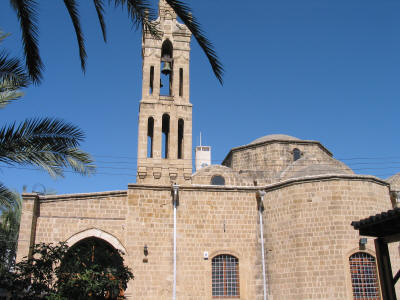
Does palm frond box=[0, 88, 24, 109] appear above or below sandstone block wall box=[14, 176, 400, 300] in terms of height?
above

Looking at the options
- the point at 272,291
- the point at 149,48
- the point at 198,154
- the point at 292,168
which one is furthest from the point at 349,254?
the point at 198,154

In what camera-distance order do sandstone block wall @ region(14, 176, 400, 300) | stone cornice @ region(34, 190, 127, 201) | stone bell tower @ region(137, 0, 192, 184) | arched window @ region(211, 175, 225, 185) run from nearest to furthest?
sandstone block wall @ region(14, 176, 400, 300), stone cornice @ region(34, 190, 127, 201), stone bell tower @ region(137, 0, 192, 184), arched window @ region(211, 175, 225, 185)

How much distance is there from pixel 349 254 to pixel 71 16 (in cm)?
1099

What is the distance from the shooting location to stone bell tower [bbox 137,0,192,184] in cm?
1830

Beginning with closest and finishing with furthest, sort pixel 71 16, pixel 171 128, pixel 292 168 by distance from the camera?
1. pixel 71 16
2. pixel 171 128
3. pixel 292 168

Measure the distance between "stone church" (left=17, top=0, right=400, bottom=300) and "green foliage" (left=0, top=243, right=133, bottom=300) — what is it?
194 inches

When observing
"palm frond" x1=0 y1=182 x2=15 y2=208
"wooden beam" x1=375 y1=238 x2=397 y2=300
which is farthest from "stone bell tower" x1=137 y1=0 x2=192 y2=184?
"wooden beam" x1=375 y1=238 x2=397 y2=300

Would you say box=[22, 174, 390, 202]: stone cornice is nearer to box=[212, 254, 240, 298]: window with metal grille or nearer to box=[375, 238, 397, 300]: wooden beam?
box=[212, 254, 240, 298]: window with metal grille

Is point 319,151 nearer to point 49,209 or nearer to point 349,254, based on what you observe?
point 349,254

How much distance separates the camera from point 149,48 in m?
20.1

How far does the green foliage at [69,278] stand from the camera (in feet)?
29.6

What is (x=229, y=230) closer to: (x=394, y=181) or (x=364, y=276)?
(x=364, y=276)

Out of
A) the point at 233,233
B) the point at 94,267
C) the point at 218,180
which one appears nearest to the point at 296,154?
the point at 218,180

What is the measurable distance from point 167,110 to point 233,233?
6671mm
